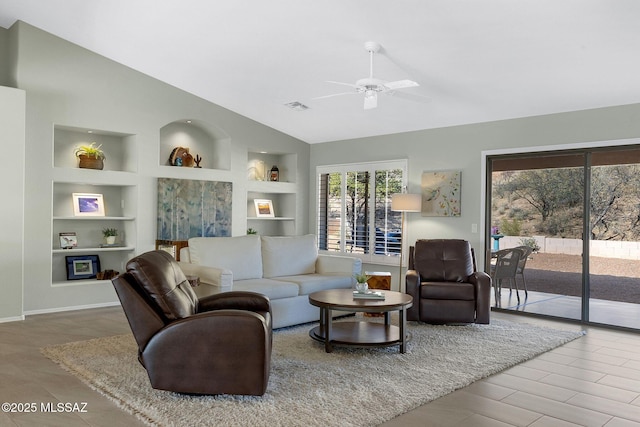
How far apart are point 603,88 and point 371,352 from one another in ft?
11.8

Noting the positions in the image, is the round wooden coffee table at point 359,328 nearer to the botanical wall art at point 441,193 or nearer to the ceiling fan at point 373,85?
the ceiling fan at point 373,85

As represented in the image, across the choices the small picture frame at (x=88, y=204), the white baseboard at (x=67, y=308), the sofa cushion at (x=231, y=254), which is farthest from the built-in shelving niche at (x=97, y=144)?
the sofa cushion at (x=231, y=254)

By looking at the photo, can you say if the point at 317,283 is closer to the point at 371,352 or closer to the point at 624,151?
the point at 371,352

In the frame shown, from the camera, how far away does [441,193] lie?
23.0 ft

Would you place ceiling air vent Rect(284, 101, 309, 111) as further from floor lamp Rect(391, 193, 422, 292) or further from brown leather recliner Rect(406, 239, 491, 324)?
brown leather recliner Rect(406, 239, 491, 324)

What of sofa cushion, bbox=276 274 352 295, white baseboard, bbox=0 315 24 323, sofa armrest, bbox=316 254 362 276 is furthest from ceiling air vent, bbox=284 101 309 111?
white baseboard, bbox=0 315 24 323

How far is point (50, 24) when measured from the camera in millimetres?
5789

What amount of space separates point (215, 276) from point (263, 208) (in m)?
3.93

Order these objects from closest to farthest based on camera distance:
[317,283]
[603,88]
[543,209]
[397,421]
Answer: [397,421]
[603,88]
[317,283]
[543,209]

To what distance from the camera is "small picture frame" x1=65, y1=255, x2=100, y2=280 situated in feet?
21.6

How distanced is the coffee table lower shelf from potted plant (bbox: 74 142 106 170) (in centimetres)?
379

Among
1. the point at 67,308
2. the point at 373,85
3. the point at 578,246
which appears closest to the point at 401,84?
the point at 373,85

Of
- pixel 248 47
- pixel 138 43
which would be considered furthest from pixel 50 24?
pixel 248 47

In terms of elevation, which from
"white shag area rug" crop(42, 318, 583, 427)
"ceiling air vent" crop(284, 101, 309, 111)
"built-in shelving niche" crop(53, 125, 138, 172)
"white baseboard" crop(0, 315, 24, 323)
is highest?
"ceiling air vent" crop(284, 101, 309, 111)
